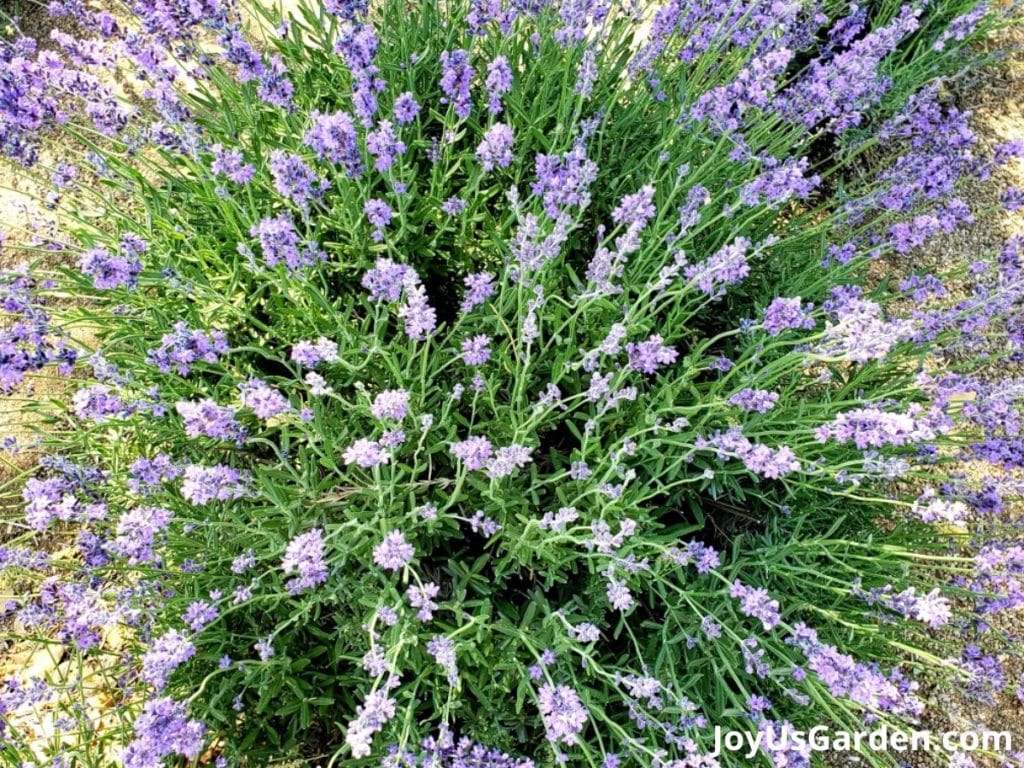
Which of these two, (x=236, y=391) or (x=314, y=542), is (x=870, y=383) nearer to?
(x=314, y=542)

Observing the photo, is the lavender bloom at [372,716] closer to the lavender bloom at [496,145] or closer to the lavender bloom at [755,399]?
the lavender bloom at [755,399]

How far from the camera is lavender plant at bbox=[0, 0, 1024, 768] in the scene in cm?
221

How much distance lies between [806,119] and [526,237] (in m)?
1.33

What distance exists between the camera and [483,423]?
262 centimetres

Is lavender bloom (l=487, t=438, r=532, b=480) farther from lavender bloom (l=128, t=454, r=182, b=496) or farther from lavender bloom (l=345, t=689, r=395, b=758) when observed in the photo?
lavender bloom (l=128, t=454, r=182, b=496)

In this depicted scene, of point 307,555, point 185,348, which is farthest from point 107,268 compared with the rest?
point 307,555

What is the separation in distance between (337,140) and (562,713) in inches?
71.2

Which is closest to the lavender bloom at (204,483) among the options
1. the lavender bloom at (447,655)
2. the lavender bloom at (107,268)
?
the lavender bloom at (107,268)

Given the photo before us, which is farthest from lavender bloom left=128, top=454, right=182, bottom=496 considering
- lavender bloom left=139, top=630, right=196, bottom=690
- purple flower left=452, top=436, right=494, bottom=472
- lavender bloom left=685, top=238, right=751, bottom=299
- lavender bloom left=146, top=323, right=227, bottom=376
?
lavender bloom left=685, top=238, right=751, bottom=299

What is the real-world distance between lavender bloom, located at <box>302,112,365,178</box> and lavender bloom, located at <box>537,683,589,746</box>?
1.69 meters

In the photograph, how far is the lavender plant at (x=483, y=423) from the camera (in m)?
2.21

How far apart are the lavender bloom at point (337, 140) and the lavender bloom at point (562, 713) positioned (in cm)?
169

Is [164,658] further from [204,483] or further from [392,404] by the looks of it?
[392,404]

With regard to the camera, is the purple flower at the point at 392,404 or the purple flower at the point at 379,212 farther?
the purple flower at the point at 379,212
